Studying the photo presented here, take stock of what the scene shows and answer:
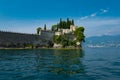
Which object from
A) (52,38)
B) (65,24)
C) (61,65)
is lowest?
(61,65)

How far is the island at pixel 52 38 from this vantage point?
115 m

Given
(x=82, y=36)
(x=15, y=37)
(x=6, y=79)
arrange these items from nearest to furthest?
(x=6, y=79)
(x=15, y=37)
(x=82, y=36)

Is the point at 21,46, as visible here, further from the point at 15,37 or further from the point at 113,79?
the point at 113,79

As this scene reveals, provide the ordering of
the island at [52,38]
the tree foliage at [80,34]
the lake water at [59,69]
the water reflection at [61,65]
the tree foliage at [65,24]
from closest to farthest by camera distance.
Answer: the lake water at [59,69], the water reflection at [61,65], the island at [52,38], the tree foliage at [80,34], the tree foliage at [65,24]

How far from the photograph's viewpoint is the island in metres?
115

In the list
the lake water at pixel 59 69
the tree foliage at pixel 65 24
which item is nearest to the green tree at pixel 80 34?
the tree foliage at pixel 65 24

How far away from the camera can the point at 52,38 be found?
131500mm

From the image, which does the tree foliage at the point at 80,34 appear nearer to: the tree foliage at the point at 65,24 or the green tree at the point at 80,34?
the green tree at the point at 80,34

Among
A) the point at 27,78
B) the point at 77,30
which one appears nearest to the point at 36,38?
the point at 77,30

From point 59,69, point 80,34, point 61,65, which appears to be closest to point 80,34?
point 80,34

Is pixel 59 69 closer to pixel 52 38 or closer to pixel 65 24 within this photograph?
pixel 52 38

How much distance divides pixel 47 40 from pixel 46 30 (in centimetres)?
616

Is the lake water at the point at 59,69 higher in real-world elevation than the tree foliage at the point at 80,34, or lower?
lower

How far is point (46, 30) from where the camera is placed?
5162 inches
